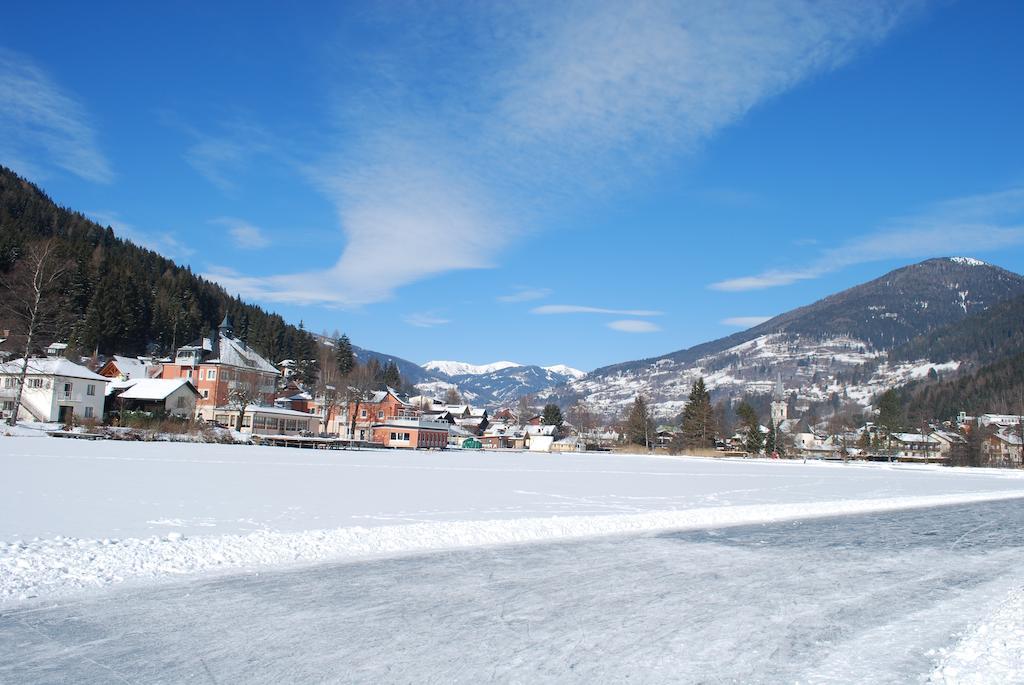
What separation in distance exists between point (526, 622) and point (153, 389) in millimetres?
71893

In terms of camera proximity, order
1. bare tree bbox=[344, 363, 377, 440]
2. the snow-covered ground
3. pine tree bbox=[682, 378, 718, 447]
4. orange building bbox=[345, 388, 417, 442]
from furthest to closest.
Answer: orange building bbox=[345, 388, 417, 442]
pine tree bbox=[682, 378, 718, 447]
bare tree bbox=[344, 363, 377, 440]
the snow-covered ground

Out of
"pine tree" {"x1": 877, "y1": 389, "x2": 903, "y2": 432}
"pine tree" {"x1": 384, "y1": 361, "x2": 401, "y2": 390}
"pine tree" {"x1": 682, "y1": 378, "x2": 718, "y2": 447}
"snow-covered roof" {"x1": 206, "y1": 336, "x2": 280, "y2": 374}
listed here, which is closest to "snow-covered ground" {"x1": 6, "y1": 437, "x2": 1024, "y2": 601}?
"snow-covered roof" {"x1": 206, "y1": 336, "x2": 280, "y2": 374}

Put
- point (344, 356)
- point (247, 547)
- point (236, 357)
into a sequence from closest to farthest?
point (247, 547) < point (236, 357) < point (344, 356)

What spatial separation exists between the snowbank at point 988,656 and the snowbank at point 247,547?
8458 mm

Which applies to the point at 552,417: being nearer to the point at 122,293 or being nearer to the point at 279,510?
the point at 122,293

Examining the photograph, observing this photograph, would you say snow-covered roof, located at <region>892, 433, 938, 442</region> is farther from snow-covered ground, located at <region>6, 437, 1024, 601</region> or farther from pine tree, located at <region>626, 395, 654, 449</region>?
snow-covered ground, located at <region>6, 437, 1024, 601</region>

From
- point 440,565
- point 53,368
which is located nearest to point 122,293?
point 53,368

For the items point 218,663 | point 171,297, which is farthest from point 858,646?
point 171,297

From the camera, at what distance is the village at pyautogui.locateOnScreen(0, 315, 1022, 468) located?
6312cm

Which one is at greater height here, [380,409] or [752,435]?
[380,409]

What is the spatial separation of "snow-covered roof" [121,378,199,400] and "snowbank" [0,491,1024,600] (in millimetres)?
62250

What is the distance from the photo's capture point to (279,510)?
17.2 meters

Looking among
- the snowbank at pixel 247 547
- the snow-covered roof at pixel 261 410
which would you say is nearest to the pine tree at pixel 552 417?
the snow-covered roof at pixel 261 410

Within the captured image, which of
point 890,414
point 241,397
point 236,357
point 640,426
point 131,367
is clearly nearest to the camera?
point 241,397
